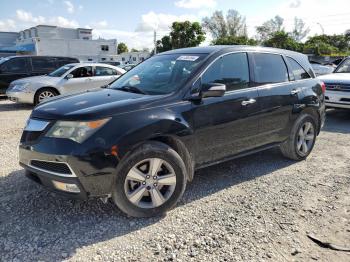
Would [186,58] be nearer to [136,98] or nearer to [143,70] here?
[143,70]

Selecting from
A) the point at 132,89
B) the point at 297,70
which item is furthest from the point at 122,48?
the point at 132,89

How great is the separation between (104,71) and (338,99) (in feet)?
24.2

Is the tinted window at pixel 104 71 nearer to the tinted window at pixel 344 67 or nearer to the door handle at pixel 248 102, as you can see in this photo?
the tinted window at pixel 344 67

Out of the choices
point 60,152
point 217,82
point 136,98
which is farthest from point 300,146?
point 60,152

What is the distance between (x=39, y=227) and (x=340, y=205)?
3.35 meters

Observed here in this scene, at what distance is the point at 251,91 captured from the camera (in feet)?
15.1

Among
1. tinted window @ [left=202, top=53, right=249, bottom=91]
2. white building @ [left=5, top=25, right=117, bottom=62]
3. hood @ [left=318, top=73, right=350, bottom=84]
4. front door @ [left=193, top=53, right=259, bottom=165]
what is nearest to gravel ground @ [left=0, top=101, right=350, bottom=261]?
front door @ [left=193, top=53, right=259, bottom=165]

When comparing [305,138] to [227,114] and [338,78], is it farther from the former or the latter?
[338,78]

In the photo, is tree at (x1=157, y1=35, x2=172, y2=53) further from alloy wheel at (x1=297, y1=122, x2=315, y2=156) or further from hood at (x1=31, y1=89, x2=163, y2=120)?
hood at (x1=31, y1=89, x2=163, y2=120)

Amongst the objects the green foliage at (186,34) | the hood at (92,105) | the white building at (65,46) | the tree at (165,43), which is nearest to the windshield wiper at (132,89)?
the hood at (92,105)

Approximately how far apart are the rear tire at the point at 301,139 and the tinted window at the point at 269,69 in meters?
0.77

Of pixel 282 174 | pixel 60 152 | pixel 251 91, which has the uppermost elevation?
pixel 251 91

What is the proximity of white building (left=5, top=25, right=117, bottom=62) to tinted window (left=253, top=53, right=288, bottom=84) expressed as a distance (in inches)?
2101

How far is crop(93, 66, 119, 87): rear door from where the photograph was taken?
11.6 m
